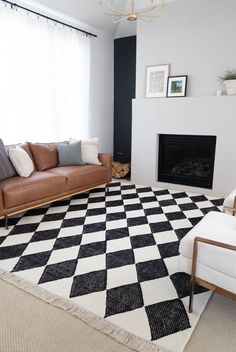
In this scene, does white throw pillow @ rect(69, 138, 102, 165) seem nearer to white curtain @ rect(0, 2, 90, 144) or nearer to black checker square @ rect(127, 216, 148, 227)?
white curtain @ rect(0, 2, 90, 144)

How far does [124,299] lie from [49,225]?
1428 millimetres

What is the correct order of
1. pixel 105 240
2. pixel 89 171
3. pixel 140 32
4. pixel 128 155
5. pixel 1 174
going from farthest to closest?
pixel 128 155 → pixel 140 32 → pixel 89 171 → pixel 1 174 → pixel 105 240

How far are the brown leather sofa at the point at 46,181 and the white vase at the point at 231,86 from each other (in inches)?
76.3

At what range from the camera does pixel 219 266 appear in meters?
1.48

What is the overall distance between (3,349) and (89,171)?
2525 millimetres

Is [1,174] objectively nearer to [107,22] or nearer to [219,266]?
[219,266]

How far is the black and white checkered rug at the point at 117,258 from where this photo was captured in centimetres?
160

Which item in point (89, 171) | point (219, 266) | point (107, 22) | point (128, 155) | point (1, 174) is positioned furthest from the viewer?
point (128, 155)

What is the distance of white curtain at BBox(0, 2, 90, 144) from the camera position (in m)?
3.46

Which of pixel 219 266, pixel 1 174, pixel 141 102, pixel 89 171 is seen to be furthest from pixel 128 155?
pixel 219 266

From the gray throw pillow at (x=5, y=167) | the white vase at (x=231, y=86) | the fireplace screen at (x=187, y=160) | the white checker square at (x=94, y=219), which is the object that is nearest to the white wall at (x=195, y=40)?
the white vase at (x=231, y=86)

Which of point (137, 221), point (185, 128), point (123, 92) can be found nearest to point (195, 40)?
point (185, 128)

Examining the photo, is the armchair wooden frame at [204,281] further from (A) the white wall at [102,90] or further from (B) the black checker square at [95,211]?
(A) the white wall at [102,90]

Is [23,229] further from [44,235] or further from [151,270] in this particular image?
[151,270]
